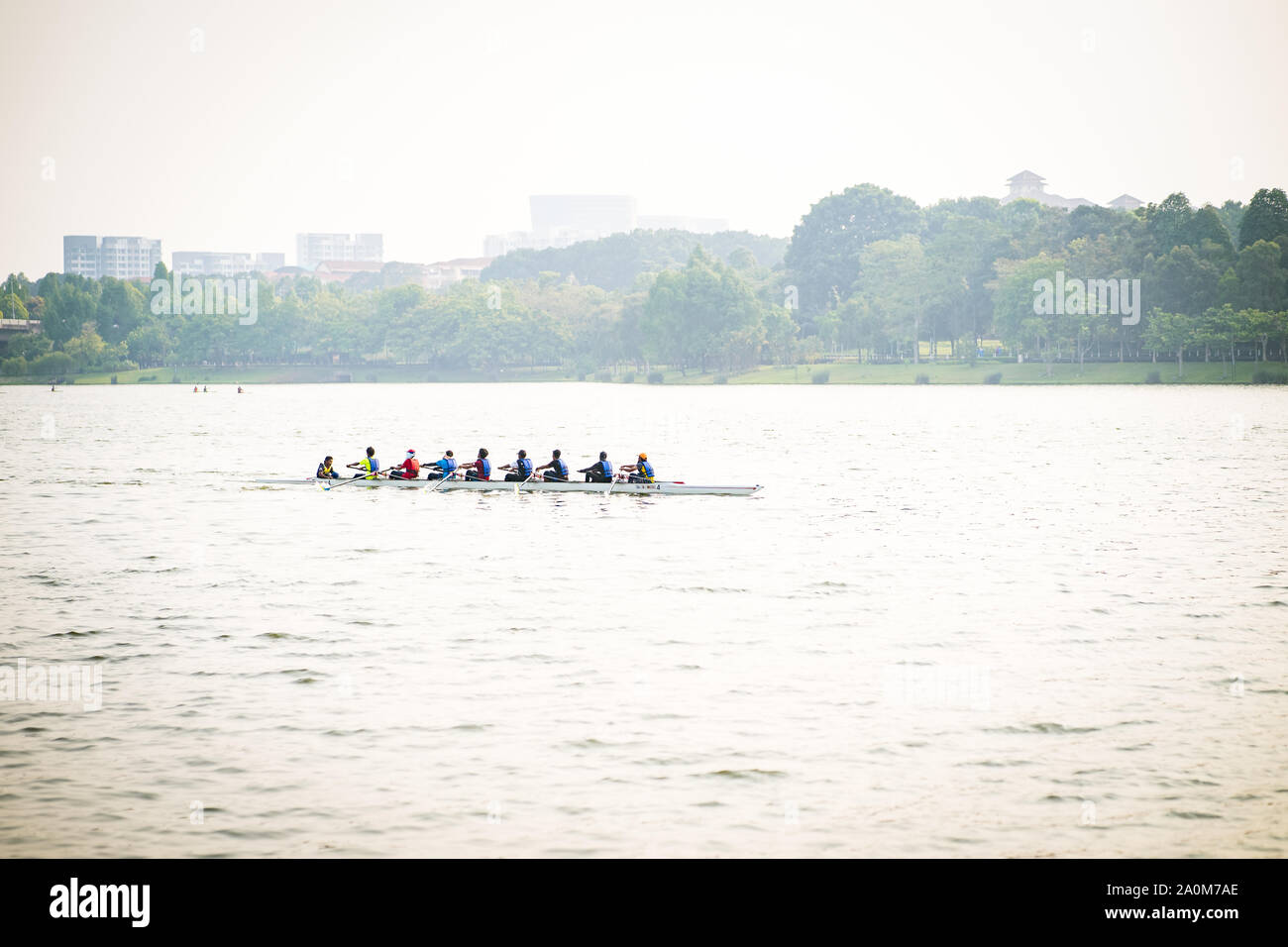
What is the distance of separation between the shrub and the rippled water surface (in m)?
99.9

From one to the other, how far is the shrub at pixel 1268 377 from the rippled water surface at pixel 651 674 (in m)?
99.9

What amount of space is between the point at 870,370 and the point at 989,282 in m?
21.4

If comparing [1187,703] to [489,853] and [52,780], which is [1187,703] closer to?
[489,853]

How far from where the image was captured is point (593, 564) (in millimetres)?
28344

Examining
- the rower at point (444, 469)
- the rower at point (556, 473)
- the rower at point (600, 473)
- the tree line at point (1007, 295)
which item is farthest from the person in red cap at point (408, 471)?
the tree line at point (1007, 295)

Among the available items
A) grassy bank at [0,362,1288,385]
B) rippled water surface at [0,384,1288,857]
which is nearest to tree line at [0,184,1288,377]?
grassy bank at [0,362,1288,385]

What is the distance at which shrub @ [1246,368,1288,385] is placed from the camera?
132 metres

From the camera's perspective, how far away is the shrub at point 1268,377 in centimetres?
13162

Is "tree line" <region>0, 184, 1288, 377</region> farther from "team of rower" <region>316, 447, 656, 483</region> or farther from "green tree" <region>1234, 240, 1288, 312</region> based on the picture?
"team of rower" <region>316, 447, 656, 483</region>

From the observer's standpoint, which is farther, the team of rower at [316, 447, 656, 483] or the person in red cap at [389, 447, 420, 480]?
the person in red cap at [389, 447, 420, 480]

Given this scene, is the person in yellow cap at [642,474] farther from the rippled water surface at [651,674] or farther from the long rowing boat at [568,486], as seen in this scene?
the rippled water surface at [651,674]

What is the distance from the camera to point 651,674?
1781cm

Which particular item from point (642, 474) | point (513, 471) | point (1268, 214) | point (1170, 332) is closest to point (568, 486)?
point (513, 471)
